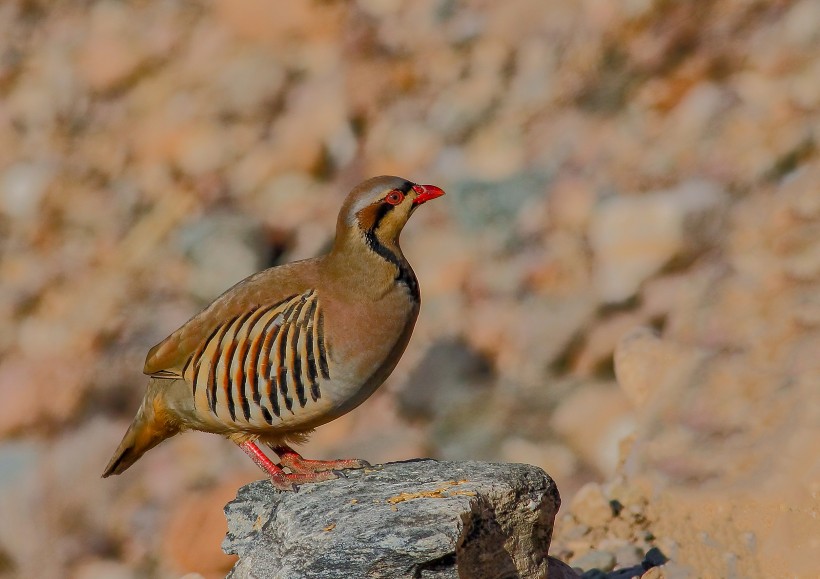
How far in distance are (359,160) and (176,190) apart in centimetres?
150

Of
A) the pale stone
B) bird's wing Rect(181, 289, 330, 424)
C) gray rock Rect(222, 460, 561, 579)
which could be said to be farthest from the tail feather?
the pale stone

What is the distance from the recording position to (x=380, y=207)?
4.77m

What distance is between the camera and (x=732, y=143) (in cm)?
769

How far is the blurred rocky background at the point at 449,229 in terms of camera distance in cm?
629

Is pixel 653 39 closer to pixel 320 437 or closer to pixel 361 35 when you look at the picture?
pixel 361 35

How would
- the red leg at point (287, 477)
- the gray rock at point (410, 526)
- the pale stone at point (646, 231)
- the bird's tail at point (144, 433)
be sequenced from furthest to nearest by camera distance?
the pale stone at point (646, 231) → the bird's tail at point (144, 433) → the red leg at point (287, 477) → the gray rock at point (410, 526)

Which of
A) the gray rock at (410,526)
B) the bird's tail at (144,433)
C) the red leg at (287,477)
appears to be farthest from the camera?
the bird's tail at (144,433)

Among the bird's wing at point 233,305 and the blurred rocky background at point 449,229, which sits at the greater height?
the blurred rocky background at point 449,229

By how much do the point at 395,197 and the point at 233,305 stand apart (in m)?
0.73

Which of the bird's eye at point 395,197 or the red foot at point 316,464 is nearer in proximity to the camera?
the red foot at point 316,464

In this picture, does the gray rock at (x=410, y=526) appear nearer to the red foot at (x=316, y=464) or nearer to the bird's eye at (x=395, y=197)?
the red foot at (x=316, y=464)

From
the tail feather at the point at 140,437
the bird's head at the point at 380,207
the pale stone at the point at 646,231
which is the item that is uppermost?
the pale stone at the point at 646,231

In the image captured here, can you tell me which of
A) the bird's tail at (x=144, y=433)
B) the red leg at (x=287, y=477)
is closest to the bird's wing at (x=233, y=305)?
the bird's tail at (x=144, y=433)

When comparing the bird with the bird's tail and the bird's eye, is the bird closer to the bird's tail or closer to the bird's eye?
the bird's eye
